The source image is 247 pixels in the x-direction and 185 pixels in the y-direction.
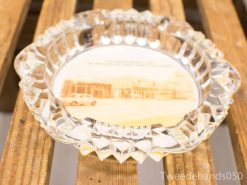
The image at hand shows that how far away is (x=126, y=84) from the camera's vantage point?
44 centimetres

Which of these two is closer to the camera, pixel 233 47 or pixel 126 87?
pixel 126 87

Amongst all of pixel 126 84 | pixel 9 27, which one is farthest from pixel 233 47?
pixel 9 27

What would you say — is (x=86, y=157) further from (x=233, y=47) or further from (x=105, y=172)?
(x=233, y=47)

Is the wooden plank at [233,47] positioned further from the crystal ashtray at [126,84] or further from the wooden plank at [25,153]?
the wooden plank at [25,153]

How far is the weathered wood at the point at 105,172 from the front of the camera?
0.37 metres

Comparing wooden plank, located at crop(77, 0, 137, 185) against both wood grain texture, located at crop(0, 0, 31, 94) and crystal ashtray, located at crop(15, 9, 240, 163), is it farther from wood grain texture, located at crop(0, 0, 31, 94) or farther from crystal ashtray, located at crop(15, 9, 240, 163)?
wood grain texture, located at crop(0, 0, 31, 94)

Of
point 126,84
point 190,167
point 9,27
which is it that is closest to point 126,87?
point 126,84

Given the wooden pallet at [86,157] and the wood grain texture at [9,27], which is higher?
the wood grain texture at [9,27]

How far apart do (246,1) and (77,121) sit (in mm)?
481

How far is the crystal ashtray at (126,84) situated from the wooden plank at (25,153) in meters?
0.04

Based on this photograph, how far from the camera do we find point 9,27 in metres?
0.55

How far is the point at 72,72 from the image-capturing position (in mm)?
454

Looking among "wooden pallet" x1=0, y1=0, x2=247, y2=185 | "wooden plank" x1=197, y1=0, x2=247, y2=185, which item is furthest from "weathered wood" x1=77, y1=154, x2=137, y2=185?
"wooden plank" x1=197, y1=0, x2=247, y2=185

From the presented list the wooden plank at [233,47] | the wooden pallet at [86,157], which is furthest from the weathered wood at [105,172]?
the wooden plank at [233,47]
